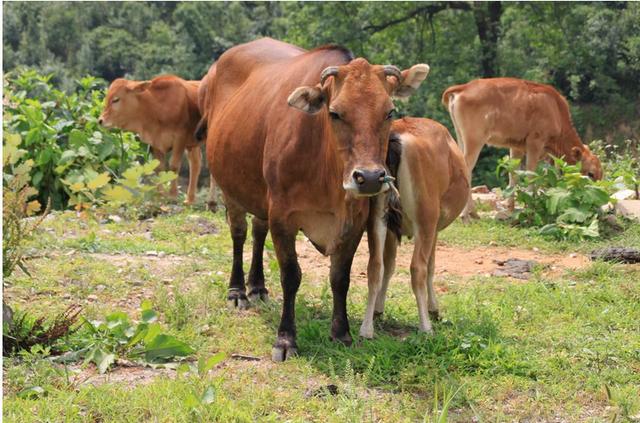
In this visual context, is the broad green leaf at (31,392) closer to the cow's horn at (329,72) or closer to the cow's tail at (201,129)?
the cow's horn at (329,72)

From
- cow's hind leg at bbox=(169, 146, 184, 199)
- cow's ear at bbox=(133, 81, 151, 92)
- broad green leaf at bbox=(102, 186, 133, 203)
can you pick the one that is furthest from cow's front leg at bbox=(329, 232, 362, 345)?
cow's ear at bbox=(133, 81, 151, 92)

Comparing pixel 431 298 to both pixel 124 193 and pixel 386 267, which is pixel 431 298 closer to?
pixel 386 267

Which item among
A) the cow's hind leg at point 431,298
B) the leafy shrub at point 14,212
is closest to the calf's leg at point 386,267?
the cow's hind leg at point 431,298

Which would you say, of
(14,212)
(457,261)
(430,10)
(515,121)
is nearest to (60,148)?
(457,261)

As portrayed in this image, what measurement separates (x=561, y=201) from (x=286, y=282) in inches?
208

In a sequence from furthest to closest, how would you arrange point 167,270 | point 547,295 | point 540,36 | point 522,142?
point 540,36, point 522,142, point 167,270, point 547,295

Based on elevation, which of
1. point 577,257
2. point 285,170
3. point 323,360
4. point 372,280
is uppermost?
point 285,170

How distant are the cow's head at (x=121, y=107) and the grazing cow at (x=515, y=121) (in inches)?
179

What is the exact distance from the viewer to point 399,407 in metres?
4.32

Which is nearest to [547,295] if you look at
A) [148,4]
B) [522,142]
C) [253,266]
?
[253,266]

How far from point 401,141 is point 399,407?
1.73m

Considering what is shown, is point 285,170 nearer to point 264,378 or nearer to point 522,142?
point 264,378

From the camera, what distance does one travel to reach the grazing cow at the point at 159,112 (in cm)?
1245

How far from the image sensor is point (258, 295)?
6.61m
